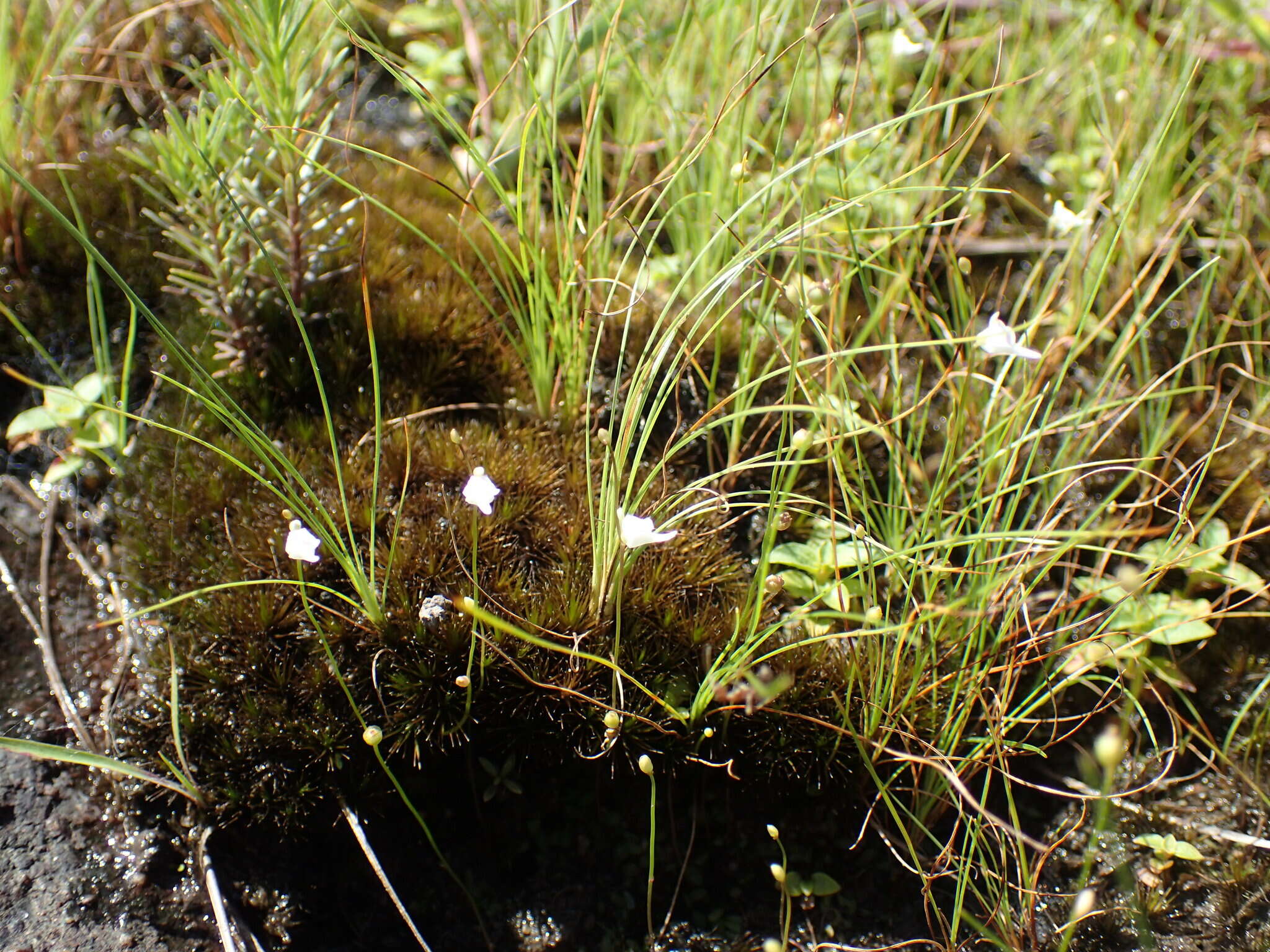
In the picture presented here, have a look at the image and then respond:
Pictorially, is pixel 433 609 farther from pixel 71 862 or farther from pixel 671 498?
pixel 71 862

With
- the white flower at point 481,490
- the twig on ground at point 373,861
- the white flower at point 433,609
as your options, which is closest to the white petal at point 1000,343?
the white flower at point 481,490

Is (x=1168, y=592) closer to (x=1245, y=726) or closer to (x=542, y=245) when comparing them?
(x=1245, y=726)

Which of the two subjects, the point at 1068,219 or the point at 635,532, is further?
the point at 1068,219

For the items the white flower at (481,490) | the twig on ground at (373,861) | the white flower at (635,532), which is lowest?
the twig on ground at (373,861)

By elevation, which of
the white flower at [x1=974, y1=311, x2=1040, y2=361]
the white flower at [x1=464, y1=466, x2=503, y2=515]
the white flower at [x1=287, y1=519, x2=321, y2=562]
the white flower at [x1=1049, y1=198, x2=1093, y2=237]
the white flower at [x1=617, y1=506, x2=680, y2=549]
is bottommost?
the white flower at [x1=287, y1=519, x2=321, y2=562]

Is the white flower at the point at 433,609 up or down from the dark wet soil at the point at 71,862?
up

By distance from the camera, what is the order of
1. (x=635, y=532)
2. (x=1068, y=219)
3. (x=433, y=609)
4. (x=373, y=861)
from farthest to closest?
(x=1068, y=219)
(x=433, y=609)
(x=373, y=861)
(x=635, y=532)

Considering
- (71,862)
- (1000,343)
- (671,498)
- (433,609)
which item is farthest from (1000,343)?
(71,862)

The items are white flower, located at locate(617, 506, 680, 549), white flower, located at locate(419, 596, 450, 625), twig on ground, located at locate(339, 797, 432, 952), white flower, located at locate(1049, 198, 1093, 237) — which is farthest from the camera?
white flower, located at locate(1049, 198, 1093, 237)

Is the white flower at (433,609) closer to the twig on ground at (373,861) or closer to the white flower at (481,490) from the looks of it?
the white flower at (481,490)

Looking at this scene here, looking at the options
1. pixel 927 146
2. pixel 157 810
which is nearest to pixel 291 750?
pixel 157 810

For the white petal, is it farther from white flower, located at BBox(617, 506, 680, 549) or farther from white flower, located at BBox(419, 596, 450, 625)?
white flower, located at BBox(419, 596, 450, 625)

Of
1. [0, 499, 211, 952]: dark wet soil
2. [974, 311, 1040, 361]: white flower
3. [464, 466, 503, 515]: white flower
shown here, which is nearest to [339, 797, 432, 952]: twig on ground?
[0, 499, 211, 952]: dark wet soil

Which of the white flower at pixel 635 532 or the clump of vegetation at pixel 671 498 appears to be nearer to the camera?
the white flower at pixel 635 532
